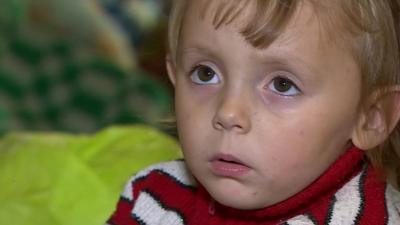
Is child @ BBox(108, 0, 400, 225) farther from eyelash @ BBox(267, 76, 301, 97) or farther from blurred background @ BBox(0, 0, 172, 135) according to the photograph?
blurred background @ BBox(0, 0, 172, 135)

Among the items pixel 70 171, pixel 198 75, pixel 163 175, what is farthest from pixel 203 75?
pixel 70 171

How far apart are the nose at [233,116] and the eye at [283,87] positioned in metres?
0.04

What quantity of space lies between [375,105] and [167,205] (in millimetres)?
320

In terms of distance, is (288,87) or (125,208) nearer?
(288,87)

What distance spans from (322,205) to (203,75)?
205mm

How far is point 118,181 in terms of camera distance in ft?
5.24

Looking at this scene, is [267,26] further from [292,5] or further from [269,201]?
[269,201]

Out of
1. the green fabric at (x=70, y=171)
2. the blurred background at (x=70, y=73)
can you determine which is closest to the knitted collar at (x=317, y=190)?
the green fabric at (x=70, y=171)

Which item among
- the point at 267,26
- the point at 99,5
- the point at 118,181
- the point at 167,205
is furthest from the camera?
the point at 99,5

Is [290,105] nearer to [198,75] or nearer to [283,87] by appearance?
[283,87]

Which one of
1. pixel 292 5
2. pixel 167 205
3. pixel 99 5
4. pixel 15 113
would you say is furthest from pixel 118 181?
pixel 99 5

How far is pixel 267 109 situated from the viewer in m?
1.04

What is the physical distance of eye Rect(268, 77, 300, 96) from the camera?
3.41ft

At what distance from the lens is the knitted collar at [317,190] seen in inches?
43.6
